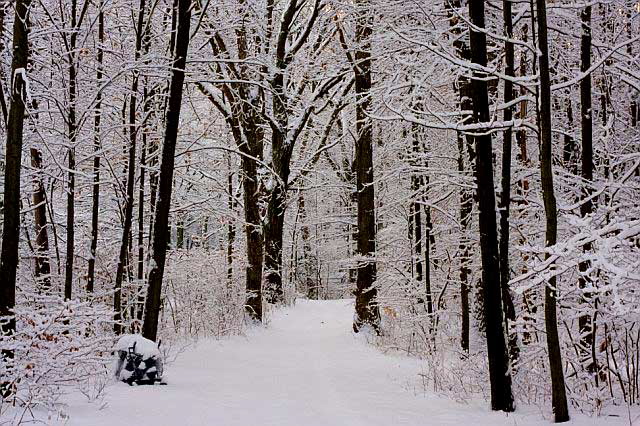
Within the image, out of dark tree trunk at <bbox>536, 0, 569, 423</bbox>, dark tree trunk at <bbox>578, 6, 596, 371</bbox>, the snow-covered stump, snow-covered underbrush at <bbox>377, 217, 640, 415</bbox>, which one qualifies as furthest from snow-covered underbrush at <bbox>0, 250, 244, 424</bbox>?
dark tree trunk at <bbox>578, 6, 596, 371</bbox>

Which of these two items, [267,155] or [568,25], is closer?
[568,25]

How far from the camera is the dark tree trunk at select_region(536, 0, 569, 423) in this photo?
504 cm

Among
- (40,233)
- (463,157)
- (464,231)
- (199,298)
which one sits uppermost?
(463,157)

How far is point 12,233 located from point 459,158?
7166mm

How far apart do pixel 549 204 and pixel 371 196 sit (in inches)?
332

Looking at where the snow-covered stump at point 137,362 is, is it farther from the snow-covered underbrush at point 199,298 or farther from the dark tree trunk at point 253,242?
the dark tree trunk at point 253,242

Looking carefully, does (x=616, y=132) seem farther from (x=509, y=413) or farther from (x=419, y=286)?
(x=419, y=286)

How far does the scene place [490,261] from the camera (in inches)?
239

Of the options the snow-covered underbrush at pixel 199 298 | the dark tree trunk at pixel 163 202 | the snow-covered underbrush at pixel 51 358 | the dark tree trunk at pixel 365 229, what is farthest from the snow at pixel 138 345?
the dark tree trunk at pixel 365 229

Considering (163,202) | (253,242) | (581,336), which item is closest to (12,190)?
(163,202)

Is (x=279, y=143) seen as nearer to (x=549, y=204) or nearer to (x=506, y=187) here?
(x=506, y=187)

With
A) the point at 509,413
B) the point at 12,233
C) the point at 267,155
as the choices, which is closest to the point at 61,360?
the point at 12,233

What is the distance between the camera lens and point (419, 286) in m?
13.2

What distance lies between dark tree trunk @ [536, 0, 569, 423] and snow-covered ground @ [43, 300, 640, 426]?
0.35 m
